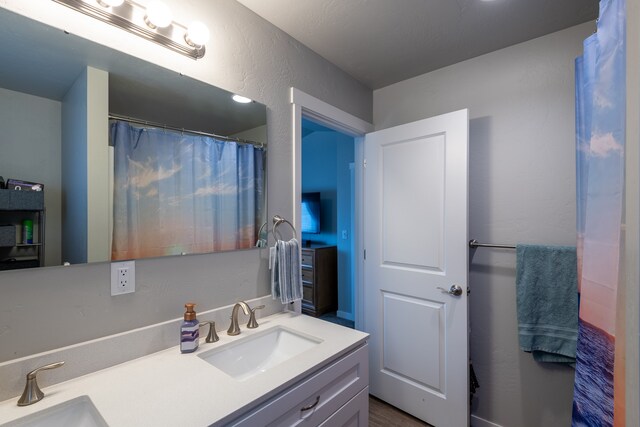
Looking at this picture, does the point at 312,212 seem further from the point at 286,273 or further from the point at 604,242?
the point at 604,242

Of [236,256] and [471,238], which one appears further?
[471,238]

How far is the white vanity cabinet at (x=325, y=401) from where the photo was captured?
83cm

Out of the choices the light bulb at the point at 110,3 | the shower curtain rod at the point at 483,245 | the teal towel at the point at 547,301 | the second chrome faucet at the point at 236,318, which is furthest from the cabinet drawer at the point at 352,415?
the light bulb at the point at 110,3

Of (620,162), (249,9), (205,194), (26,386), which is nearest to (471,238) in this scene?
(620,162)

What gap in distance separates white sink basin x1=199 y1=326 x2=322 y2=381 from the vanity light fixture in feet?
3.96

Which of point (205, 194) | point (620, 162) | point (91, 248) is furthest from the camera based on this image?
point (205, 194)

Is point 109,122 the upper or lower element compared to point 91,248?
upper

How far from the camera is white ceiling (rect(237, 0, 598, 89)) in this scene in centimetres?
139

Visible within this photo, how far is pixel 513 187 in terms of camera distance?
173 cm

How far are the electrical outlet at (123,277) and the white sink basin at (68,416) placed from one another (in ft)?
1.05

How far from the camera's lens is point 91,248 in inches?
37.0

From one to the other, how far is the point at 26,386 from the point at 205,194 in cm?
79

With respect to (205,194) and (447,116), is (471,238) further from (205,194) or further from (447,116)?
(205,194)

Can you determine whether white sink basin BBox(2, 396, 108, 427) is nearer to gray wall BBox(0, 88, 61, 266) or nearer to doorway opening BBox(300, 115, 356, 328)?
gray wall BBox(0, 88, 61, 266)
